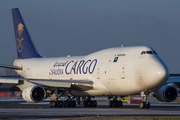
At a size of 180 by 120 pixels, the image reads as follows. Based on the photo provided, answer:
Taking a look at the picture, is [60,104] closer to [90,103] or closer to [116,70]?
[90,103]

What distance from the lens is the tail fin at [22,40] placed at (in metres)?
40.2

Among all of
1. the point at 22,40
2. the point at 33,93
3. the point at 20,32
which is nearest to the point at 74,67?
the point at 33,93

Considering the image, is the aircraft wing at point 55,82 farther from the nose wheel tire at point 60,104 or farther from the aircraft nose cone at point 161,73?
the aircraft nose cone at point 161,73

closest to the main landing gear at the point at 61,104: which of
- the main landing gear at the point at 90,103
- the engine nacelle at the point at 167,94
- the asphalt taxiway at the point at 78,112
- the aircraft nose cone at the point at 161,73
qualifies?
the main landing gear at the point at 90,103

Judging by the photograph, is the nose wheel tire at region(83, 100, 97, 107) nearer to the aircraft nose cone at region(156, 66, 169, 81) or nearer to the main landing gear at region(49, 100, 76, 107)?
the main landing gear at region(49, 100, 76, 107)

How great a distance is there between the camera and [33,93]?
94.4 ft

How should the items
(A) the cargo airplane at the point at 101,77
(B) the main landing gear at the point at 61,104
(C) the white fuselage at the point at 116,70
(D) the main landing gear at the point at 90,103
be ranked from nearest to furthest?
(C) the white fuselage at the point at 116,70
(A) the cargo airplane at the point at 101,77
(B) the main landing gear at the point at 61,104
(D) the main landing gear at the point at 90,103

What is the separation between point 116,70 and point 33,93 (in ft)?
24.0

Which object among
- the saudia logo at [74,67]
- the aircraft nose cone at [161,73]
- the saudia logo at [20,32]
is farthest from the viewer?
the saudia logo at [20,32]

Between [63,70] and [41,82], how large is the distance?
441 centimetres

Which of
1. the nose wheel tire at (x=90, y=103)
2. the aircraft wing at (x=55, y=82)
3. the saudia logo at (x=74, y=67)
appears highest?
the saudia logo at (x=74, y=67)

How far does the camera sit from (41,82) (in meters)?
29.7

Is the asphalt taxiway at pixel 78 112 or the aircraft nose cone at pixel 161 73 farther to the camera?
the aircraft nose cone at pixel 161 73

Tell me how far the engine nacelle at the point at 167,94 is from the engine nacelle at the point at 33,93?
1020 centimetres
